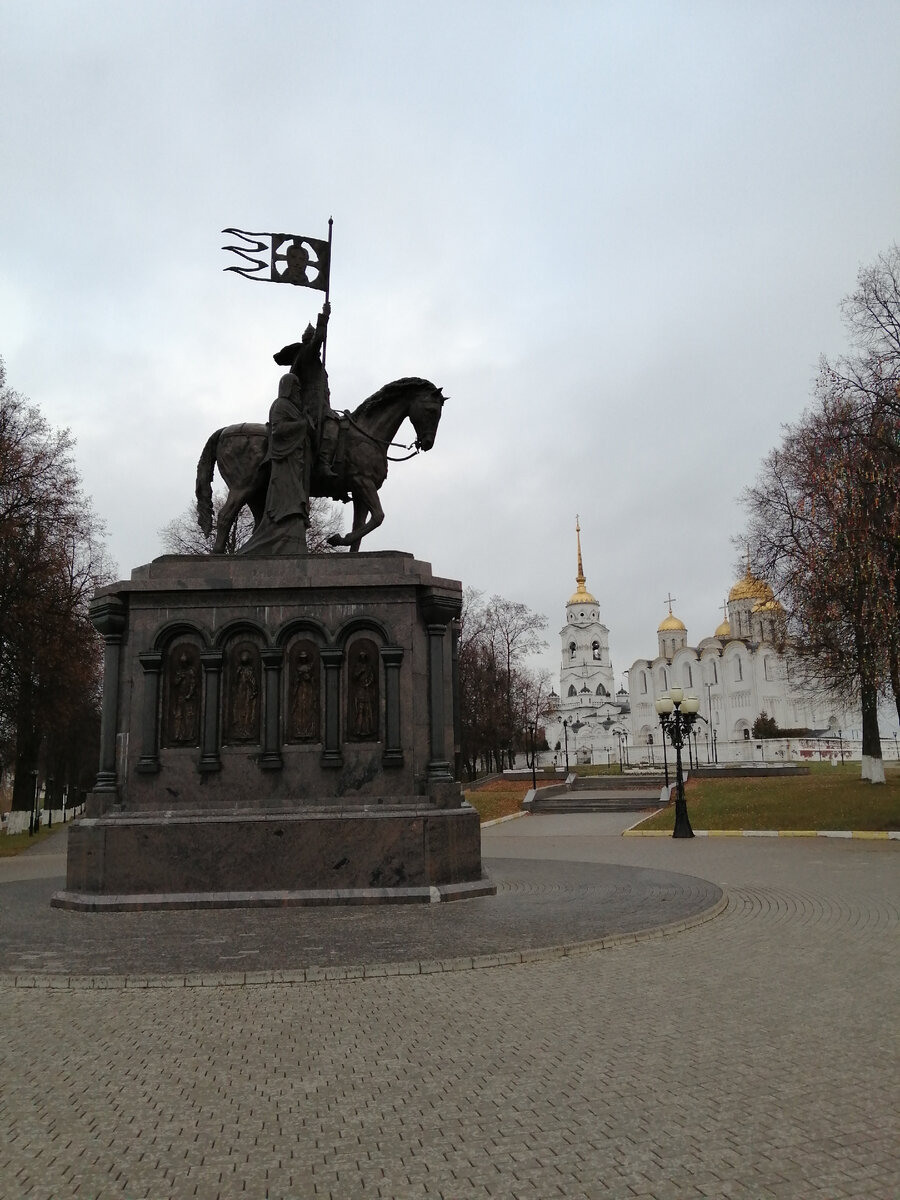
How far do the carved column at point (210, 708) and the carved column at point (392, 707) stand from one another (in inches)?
82.2

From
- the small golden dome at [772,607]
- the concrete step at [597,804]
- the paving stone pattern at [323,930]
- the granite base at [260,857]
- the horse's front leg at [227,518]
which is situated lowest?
the concrete step at [597,804]

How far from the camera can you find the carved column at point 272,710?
11320 mm

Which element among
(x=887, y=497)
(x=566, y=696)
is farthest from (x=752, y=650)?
(x=887, y=497)

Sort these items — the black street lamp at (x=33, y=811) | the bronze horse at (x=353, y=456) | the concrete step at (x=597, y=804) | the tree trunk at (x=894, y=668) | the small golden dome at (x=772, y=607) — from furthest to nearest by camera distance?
the concrete step at (x=597, y=804)
the black street lamp at (x=33, y=811)
the small golden dome at (x=772, y=607)
the tree trunk at (x=894, y=668)
the bronze horse at (x=353, y=456)

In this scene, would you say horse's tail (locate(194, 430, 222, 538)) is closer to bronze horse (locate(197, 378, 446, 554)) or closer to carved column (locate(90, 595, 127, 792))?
bronze horse (locate(197, 378, 446, 554))

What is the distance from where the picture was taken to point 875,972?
279 inches

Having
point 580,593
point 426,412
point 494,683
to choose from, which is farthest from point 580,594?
point 426,412

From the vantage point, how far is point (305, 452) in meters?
12.9

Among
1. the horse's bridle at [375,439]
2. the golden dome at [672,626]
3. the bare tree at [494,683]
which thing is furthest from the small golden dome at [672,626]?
the horse's bridle at [375,439]

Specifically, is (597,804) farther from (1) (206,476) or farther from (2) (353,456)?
(1) (206,476)

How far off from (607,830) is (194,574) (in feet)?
59.9

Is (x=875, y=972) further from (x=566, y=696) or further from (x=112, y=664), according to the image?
(x=566, y=696)

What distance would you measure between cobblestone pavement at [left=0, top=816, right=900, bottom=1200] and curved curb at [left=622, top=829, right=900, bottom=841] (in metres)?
13.7

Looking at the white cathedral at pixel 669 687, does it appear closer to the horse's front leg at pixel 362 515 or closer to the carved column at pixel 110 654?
the horse's front leg at pixel 362 515
